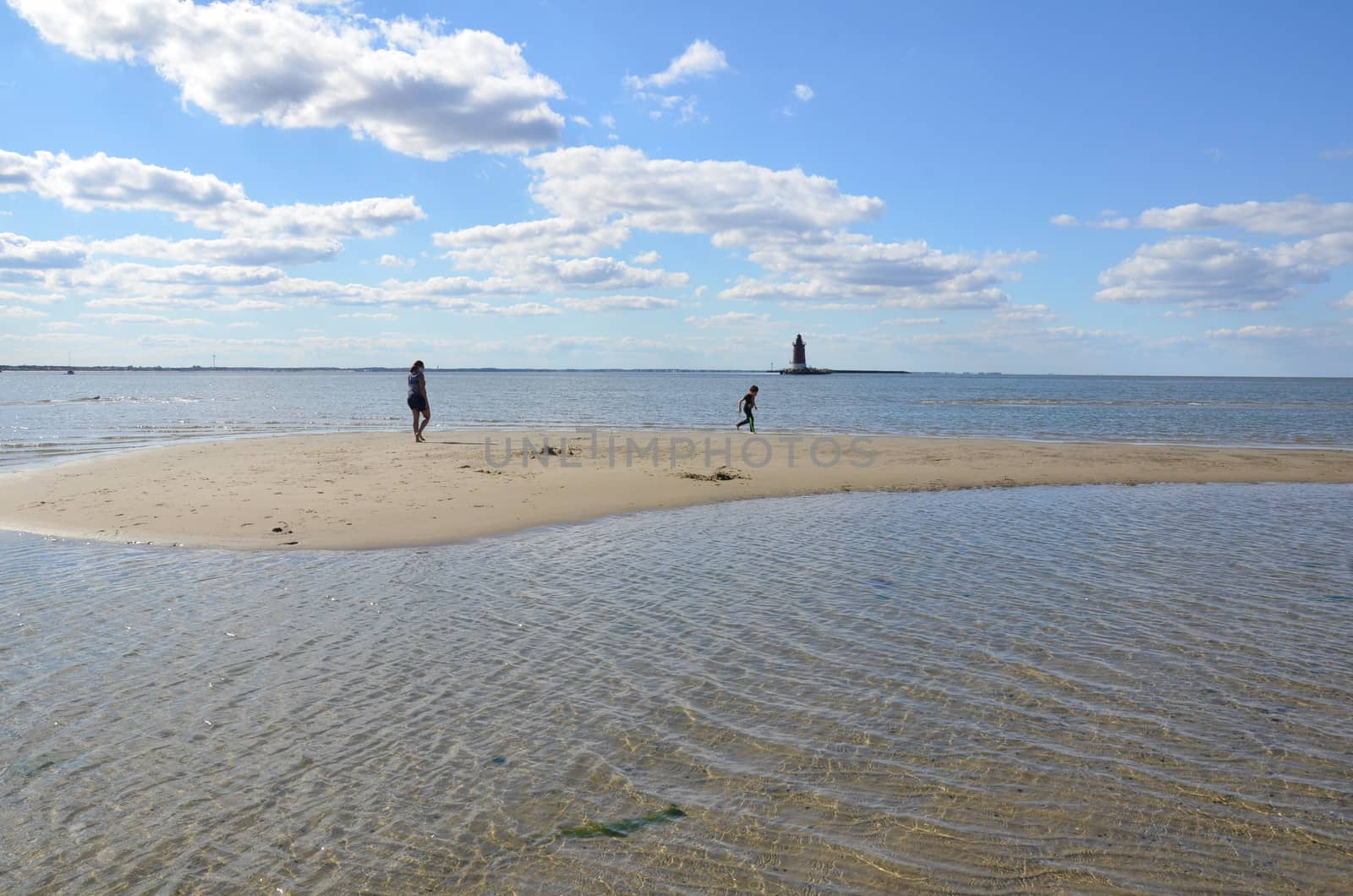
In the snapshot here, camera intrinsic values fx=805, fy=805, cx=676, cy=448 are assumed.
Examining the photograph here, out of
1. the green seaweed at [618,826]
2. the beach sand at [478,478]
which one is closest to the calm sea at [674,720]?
the green seaweed at [618,826]

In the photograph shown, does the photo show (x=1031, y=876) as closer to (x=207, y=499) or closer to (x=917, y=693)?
(x=917, y=693)

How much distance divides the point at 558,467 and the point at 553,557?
10515 mm

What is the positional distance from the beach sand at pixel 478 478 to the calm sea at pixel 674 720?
188 centimetres

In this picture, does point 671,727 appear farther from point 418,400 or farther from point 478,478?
point 418,400

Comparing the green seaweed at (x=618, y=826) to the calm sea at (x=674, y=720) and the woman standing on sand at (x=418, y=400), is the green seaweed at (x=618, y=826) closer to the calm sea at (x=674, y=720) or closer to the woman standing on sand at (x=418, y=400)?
the calm sea at (x=674, y=720)

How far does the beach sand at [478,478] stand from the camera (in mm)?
13180

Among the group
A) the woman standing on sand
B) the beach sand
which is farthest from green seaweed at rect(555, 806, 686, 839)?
the woman standing on sand

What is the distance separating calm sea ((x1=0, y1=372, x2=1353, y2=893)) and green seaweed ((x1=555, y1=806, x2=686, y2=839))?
24 mm

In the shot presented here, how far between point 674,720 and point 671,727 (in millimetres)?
111

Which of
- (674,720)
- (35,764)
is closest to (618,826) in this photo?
(674,720)

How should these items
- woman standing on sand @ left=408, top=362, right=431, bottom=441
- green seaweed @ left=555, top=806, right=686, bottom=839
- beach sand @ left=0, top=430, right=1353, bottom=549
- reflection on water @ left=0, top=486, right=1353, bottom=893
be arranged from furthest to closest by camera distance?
woman standing on sand @ left=408, top=362, right=431, bottom=441 < beach sand @ left=0, top=430, right=1353, bottom=549 < green seaweed @ left=555, top=806, right=686, bottom=839 < reflection on water @ left=0, top=486, right=1353, bottom=893

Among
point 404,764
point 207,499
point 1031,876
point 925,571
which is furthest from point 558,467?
point 1031,876

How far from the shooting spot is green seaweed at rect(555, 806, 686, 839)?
436cm

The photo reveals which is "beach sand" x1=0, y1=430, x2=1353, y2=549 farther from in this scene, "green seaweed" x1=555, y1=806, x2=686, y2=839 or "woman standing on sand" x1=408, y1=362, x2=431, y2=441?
"green seaweed" x1=555, y1=806, x2=686, y2=839
